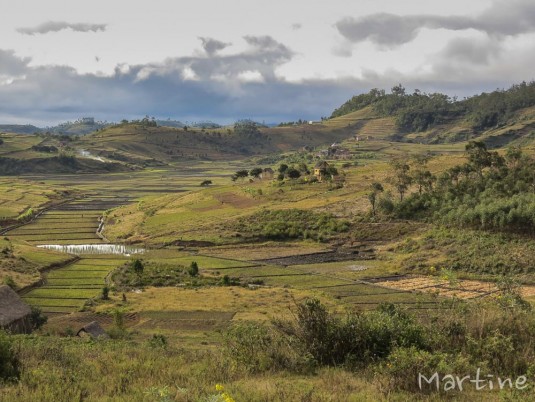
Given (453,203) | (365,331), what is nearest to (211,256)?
(453,203)

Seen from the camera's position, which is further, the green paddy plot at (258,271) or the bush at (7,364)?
the green paddy plot at (258,271)

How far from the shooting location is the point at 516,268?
60.4 metres

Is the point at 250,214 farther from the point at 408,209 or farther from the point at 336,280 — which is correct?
the point at 336,280

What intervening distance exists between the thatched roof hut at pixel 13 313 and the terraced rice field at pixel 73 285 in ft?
24.5

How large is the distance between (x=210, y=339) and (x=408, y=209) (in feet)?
177

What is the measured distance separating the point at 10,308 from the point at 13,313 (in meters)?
0.68

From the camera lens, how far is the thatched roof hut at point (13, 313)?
124 ft

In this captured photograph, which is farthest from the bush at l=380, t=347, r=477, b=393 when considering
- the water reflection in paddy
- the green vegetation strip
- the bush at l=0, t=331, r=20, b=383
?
the water reflection in paddy

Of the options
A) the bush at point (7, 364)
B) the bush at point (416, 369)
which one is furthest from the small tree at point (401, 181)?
the bush at point (7, 364)

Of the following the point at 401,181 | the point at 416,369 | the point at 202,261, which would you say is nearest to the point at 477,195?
the point at 401,181

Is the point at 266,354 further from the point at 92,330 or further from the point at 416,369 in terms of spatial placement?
the point at 92,330

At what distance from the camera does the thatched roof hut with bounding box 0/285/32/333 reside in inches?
1483

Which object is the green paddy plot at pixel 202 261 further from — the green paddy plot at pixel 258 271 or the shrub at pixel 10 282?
the shrub at pixel 10 282

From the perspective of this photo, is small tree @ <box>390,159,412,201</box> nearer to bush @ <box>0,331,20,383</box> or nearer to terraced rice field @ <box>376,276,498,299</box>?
terraced rice field @ <box>376,276,498,299</box>
